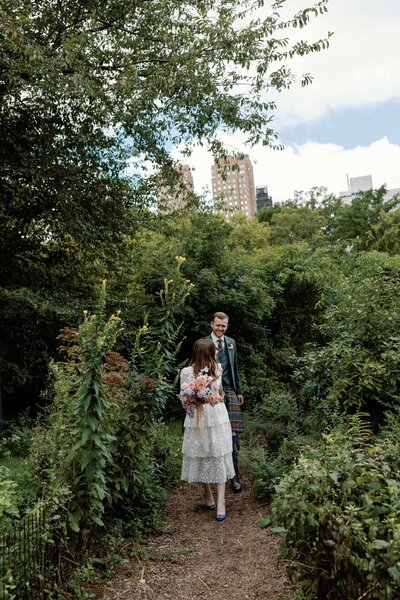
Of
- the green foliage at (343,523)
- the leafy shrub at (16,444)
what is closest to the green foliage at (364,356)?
the green foliage at (343,523)

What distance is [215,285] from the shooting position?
970cm

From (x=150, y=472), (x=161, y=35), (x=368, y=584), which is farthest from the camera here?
(x=161, y=35)

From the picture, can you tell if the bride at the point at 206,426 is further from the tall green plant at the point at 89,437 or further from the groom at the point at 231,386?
the tall green plant at the point at 89,437

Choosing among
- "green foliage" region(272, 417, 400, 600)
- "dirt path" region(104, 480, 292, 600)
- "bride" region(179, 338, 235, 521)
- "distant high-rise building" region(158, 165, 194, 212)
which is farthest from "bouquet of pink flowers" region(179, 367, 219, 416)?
"distant high-rise building" region(158, 165, 194, 212)

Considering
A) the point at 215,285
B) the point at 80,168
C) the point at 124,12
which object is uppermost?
the point at 124,12

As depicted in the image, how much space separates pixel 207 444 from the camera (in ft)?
16.0

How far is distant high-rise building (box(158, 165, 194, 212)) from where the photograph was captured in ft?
32.0

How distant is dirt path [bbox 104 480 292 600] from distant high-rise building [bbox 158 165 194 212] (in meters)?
6.26

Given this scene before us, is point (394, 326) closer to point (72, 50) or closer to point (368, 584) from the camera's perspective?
point (368, 584)

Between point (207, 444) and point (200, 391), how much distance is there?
56 centimetres

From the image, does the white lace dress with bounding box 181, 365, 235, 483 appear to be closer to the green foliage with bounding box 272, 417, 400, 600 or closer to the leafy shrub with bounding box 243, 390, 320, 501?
the leafy shrub with bounding box 243, 390, 320, 501

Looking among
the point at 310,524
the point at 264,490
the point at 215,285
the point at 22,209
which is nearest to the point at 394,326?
the point at 264,490

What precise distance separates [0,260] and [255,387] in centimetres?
536

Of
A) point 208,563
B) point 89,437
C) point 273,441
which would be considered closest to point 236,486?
point 273,441
